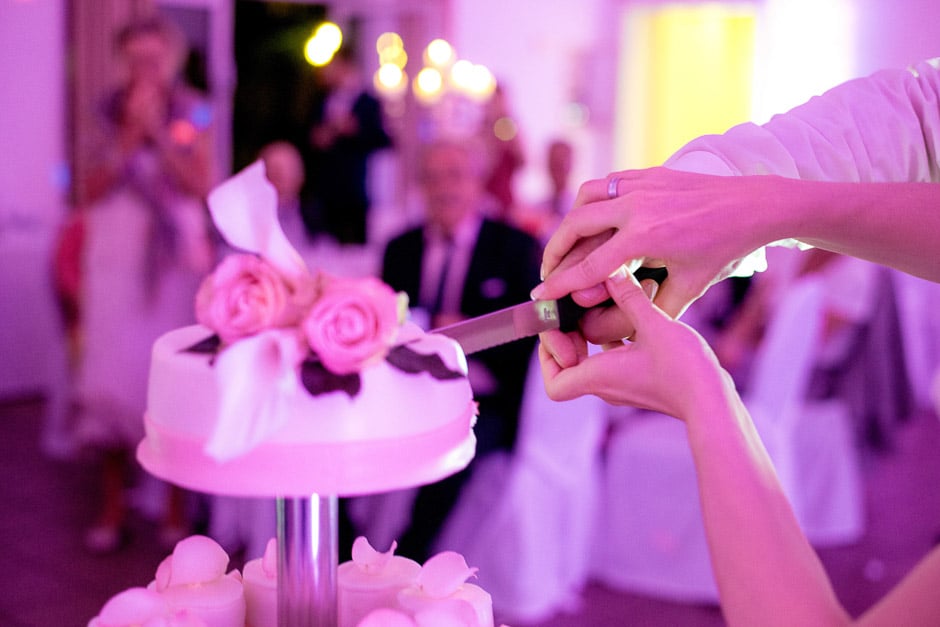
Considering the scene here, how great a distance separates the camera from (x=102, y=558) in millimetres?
3260

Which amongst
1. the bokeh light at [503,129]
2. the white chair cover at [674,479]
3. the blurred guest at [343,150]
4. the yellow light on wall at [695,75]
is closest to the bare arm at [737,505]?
the white chair cover at [674,479]

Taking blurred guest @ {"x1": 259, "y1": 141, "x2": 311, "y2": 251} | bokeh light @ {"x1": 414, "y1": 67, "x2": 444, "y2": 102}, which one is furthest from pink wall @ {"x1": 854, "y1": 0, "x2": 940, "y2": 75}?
blurred guest @ {"x1": 259, "y1": 141, "x2": 311, "y2": 251}

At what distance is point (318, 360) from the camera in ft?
2.21

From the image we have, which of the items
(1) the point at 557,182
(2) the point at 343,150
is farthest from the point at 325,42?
(1) the point at 557,182

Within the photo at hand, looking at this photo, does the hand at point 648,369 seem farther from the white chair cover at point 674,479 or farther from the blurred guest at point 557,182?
the blurred guest at point 557,182

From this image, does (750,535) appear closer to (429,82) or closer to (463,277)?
(463,277)

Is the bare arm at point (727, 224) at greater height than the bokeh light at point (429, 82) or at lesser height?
lesser

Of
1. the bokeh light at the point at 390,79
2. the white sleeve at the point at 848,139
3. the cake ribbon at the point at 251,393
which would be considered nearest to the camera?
the cake ribbon at the point at 251,393

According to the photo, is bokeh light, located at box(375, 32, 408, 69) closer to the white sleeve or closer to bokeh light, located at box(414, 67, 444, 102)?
bokeh light, located at box(414, 67, 444, 102)

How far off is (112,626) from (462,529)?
224 cm

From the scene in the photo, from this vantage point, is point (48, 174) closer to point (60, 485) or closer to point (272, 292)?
point (60, 485)

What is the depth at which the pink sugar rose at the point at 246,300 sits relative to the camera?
67 centimetres

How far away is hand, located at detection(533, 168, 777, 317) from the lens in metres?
0.88

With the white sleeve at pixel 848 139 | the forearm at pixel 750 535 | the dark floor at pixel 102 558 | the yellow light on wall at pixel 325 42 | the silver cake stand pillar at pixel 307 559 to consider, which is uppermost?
the yellow light on wall at pixel 325 42
